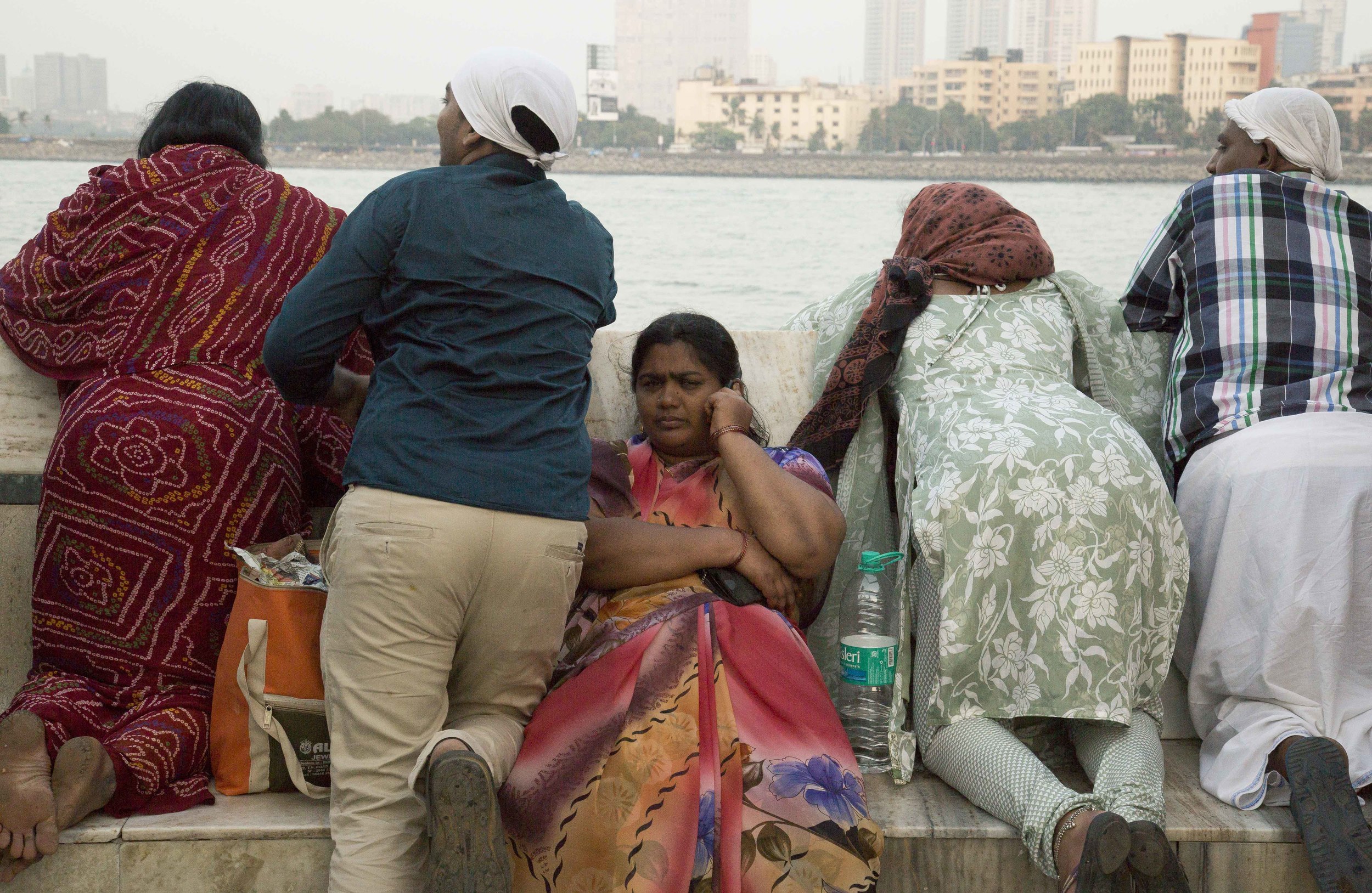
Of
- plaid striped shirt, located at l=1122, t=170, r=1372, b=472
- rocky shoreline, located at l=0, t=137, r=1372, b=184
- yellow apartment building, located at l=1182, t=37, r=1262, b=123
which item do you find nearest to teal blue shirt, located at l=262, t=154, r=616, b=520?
plaid striped shirt, located at l=1122, t=170, r=1372, b=472

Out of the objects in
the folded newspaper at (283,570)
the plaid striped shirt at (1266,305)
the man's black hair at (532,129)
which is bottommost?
the folded newspaper at (283,570)

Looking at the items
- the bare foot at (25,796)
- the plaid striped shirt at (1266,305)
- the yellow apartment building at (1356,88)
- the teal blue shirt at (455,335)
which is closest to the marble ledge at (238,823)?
the bare foot at (25,796)

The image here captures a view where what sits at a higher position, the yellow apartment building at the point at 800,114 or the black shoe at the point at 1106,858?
the yellow apartment building at the point at 800,114

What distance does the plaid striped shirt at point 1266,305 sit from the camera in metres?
2.62

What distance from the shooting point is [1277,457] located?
7.94 feet

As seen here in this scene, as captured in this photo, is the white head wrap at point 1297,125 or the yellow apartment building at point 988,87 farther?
the yellow apartment building at point 988,87

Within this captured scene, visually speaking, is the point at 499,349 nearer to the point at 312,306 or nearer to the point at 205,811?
the point at 312,306

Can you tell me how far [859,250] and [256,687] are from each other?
15992 millimetres

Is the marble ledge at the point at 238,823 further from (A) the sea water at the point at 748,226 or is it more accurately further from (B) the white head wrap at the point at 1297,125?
(B) the white head wrap at the point at 1297,125

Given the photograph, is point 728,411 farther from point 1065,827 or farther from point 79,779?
point 79,779

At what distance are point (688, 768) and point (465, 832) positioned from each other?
40 cm

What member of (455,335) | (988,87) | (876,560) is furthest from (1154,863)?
(988,87)

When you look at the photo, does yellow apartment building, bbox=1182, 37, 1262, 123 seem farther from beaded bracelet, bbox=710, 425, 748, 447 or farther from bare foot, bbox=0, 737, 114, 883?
bare foot, bbox=0, 737, 114, 883

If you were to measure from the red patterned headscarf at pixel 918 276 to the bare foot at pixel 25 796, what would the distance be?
1699mm
